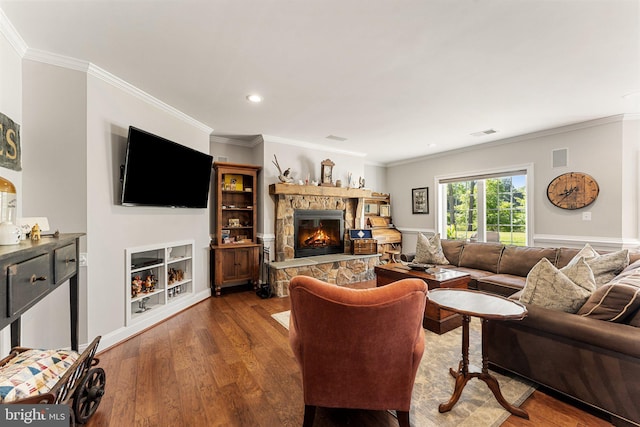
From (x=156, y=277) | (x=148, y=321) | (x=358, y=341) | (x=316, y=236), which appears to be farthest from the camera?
(x=316, y=236)

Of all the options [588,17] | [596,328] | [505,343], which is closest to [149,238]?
[505,343]

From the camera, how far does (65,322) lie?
2217 mm

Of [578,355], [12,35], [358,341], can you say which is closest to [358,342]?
[358,341]

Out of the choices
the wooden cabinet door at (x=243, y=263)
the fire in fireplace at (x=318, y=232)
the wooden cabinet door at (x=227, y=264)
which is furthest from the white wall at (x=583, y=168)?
the wooden cabinet door at (x=227, y=264)

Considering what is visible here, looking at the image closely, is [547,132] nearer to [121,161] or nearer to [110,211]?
[121,161]

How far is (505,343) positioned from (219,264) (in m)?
3.63

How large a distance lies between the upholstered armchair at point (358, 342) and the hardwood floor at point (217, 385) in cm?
34

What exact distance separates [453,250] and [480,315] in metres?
3.09

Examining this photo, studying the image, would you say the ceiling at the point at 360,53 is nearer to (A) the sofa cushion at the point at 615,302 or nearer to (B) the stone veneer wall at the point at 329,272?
(A) the sofa cushion at the point at 615,302

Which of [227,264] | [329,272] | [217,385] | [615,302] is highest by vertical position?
[615,302]

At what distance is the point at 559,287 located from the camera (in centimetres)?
185

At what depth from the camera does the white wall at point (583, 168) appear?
3.54 m

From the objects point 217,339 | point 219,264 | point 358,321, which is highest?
point 358,321

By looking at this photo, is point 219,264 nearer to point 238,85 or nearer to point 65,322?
point 65,322
